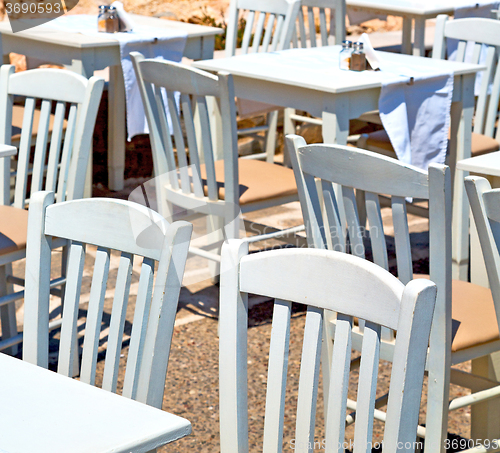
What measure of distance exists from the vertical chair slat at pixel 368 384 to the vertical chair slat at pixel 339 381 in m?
0.03

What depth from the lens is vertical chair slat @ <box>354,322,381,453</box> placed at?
957 millimetres

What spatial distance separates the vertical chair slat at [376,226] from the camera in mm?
1451

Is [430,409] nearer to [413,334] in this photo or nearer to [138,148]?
[413,334]

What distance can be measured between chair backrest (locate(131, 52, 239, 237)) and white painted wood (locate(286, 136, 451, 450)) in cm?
82

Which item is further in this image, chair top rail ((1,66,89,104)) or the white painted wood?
chair top rail ((1,66,89,104))

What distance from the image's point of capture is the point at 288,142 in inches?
59.8

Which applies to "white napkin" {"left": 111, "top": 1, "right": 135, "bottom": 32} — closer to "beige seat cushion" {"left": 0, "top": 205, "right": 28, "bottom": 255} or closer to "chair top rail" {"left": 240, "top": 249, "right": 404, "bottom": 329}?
"beige seat cushion" {"left": 0, "top": 205, "right": 28, "bottom": 255}

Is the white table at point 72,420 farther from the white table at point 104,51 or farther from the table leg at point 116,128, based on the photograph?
the table leg at point 116,128

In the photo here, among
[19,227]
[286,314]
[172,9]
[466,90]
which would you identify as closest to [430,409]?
[286,314]

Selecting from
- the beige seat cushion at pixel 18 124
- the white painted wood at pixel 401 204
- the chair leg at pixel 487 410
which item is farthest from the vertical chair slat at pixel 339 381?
the beige seat cushion at pixel 18 124

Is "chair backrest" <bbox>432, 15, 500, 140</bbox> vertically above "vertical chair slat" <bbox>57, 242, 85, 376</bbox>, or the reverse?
"chair backrest" <bbox>432, 15, 500, 140</bbox>

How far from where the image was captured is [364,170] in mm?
1411

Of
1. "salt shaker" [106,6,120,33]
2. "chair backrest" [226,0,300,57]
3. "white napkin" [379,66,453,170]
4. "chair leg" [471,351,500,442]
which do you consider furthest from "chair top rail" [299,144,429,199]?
"chair backrest" [226,0,300,57]

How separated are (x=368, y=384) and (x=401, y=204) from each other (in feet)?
1.76
